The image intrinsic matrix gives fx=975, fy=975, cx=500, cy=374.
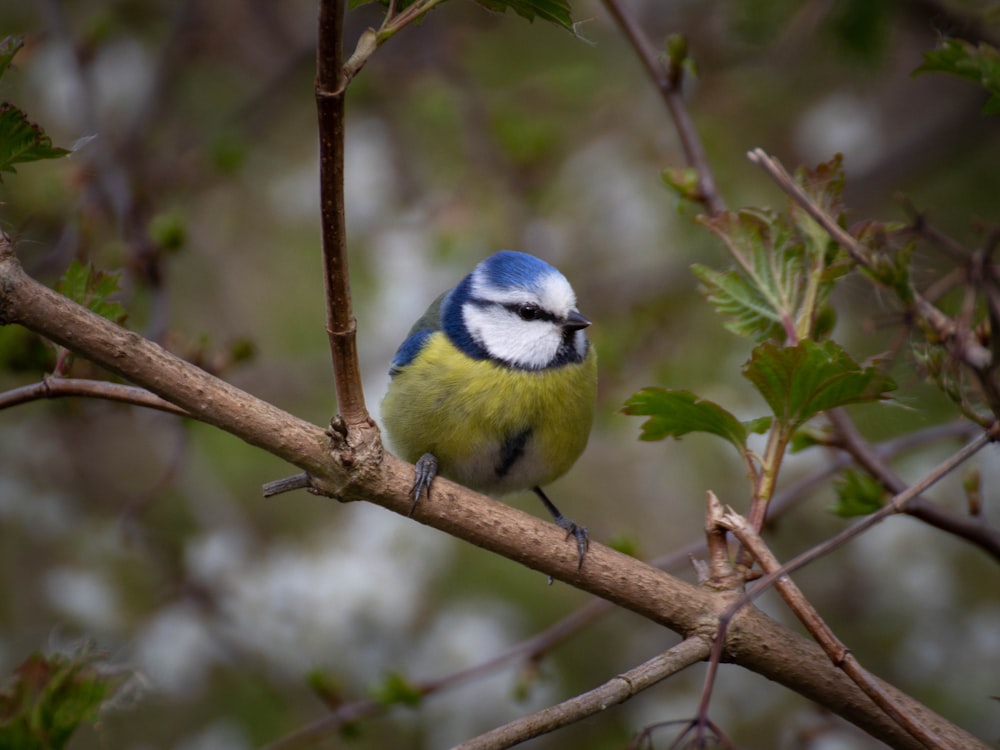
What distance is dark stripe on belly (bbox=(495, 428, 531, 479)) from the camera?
2.25 m

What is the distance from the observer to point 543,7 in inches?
45.8

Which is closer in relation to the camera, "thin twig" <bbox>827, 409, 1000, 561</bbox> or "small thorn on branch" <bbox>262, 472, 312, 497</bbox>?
"small thorn on branch" <bbox>262, 472, 312, 497</bbox>

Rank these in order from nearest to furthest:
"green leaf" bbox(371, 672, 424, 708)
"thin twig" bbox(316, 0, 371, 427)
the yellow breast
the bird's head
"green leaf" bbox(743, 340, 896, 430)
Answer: "thin twig" bbox(316, 0, 371, 427)
"green leaf" bbox(743, 340, 896, 430)
"green leaf" bbox(371, 672, 424, 708)
the yellow breast
the bird's head

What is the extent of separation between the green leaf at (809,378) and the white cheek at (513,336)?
1.00m

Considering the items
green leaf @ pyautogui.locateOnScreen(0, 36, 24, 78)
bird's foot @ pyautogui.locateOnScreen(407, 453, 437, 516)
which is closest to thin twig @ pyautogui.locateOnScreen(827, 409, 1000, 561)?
bird's foot @ pyautogui.locateOnScreen(407, 453, 437, 516)

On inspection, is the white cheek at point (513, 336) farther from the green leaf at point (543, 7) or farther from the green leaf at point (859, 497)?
the green leaf at point (543, 7)

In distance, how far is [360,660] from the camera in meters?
3.07

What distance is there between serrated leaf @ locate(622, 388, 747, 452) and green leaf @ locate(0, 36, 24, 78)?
2.93 ft

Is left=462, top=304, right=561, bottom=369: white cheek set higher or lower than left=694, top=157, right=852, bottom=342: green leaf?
higher

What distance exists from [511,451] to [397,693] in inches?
25.1

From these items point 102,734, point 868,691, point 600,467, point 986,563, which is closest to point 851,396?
point 868,691

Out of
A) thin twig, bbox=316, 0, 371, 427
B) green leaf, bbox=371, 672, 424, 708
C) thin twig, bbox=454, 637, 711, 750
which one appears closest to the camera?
thin twig, bbox=316, 0, 371, 427

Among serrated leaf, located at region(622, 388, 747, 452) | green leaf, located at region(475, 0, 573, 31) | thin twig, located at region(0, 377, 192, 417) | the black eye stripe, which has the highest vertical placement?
the black eye stripe

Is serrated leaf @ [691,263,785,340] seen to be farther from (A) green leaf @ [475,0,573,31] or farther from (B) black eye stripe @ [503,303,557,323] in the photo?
(B) black eye stripe @ [503,303,557,323]
